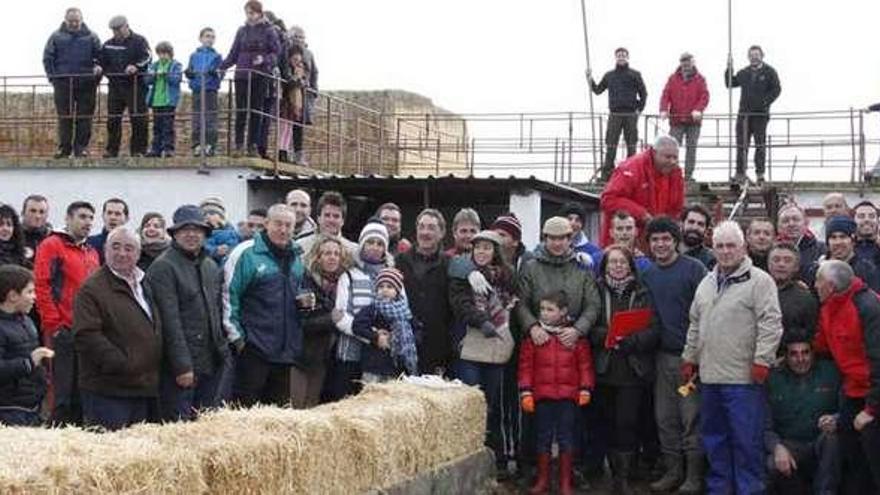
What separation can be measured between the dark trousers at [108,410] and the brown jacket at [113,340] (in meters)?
0.04

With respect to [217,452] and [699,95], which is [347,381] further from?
[699,95]

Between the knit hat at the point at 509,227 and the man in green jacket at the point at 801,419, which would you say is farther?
the knit hat at the point at 509,227

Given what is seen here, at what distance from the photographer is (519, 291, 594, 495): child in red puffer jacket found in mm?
9219

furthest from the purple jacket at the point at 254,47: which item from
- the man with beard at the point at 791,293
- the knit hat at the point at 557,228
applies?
the man with beard at the point at 791,293

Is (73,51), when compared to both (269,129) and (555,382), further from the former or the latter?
(555,382)

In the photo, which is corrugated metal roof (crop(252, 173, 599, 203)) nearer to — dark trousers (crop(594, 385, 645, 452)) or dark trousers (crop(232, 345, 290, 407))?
dark trousers (crop(594, 385, 645, 452))

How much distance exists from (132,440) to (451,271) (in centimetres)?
406

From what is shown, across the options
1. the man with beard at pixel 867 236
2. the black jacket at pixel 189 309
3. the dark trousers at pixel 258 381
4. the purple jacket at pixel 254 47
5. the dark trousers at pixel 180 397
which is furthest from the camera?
the purple jacket at pixel 254 47

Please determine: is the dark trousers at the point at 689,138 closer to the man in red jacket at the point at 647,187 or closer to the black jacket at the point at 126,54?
the black jacket at the point at 126,54

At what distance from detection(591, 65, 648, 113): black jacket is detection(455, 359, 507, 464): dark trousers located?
1051 cm

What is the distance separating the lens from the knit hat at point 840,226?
30.5 feet

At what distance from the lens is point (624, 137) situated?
19906mm

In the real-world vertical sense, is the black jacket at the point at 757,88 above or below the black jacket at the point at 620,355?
above

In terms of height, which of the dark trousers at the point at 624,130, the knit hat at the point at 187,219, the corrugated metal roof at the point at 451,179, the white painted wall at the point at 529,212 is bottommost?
the knit hat at the point at 187,219
